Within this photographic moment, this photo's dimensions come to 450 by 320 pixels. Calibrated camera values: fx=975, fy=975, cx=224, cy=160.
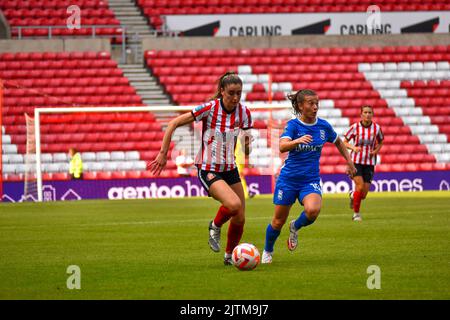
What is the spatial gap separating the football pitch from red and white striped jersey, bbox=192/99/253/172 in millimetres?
1098

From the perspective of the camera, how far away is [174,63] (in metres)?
36.0

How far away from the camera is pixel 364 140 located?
61.0 feet

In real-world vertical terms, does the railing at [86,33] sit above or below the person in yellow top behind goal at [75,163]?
above

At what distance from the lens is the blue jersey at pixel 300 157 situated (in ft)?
34.6

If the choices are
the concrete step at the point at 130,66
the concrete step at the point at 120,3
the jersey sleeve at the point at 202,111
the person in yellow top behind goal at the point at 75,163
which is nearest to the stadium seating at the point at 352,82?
the concrete step at the point at 130,66

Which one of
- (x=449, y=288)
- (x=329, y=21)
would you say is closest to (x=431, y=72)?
(x=329, y=21)

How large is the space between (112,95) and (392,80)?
34.6ft

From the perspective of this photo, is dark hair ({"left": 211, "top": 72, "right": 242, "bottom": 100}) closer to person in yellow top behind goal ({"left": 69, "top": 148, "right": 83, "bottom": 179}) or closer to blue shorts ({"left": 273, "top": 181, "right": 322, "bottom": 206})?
blue shorts ({"left": 273, "top": 181, "right": 322, "bottom": 206})

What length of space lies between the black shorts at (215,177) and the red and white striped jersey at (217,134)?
5cm

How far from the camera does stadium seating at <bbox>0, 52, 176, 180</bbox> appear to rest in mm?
30859

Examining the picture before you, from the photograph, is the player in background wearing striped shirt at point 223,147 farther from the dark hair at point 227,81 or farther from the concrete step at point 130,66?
the concrete step at point 130,66

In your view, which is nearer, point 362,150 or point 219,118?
point 219,118

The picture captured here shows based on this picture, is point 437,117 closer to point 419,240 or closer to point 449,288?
point 419,240

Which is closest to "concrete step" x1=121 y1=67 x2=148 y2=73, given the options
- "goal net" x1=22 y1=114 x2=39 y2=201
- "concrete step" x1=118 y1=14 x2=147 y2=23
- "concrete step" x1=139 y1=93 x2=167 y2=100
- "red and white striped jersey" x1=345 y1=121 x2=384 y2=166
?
"concrete step" x1=139 y1=93 x2=167 y2=100
